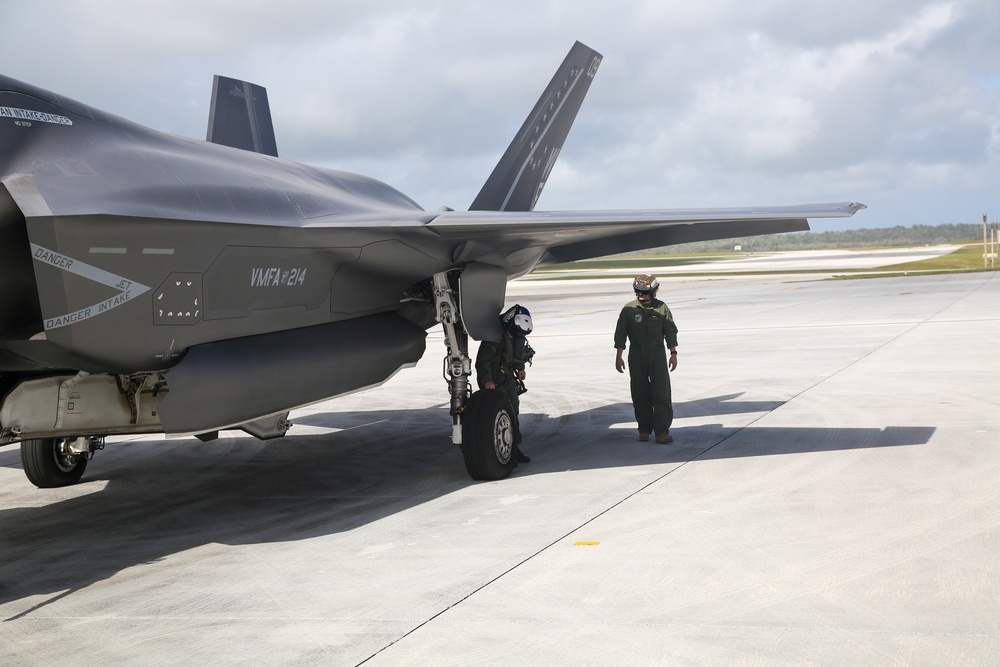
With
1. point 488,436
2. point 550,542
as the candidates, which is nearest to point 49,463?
point 488,436

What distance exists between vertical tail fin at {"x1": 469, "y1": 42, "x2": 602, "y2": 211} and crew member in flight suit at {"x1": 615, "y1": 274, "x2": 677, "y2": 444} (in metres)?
3.18

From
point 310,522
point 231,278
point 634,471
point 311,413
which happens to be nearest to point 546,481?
point 634,471

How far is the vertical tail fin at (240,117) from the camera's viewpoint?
12.4 meters

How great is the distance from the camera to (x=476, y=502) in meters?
8.20

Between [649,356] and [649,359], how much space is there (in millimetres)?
37

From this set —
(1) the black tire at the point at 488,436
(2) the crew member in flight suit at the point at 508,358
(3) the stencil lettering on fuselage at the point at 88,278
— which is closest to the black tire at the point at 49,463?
(3) the stencil lettering on fuselage at the point at 88,278

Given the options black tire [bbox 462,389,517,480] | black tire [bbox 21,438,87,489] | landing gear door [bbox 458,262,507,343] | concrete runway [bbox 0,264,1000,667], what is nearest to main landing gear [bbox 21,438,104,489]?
black tire [bbox 21,438,87,489]

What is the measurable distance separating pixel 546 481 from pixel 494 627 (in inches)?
150

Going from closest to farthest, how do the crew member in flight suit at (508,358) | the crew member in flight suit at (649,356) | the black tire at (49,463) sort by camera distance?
the black tire at (49,463) < the crew member in flight suit at (508,358) < the crew member in flight suit at (649,356)

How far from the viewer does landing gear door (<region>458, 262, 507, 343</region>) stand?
31.6ft

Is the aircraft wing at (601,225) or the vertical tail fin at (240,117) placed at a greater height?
the vertical tail fin at (240,117)

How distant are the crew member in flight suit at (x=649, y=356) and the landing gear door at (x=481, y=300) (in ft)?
4.94

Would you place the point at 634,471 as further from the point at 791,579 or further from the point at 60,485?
the point at 60,485

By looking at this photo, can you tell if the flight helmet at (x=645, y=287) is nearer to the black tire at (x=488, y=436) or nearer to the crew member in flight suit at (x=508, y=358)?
the crew member in flight suit at (x=508, y=358)
